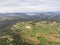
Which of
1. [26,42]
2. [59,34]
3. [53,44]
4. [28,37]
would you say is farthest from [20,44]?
[59,34]

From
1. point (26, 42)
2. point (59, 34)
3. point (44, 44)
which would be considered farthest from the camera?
point (59, 34)

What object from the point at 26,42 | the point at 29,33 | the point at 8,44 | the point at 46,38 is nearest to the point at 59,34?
the point at 46,38

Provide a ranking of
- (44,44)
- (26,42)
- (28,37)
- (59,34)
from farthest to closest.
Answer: (59,34), (28,37), (26,42), (44,44)

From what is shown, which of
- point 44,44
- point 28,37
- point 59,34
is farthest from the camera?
point 59,34

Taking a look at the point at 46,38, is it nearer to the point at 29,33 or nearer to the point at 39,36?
the point at 39,36

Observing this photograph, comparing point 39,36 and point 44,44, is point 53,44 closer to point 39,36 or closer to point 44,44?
point 44,44

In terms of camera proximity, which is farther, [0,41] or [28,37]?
[28,37]

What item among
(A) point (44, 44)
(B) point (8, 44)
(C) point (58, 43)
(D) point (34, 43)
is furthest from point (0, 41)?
(C) point (58, 43)

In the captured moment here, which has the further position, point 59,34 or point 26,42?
point 59,34
